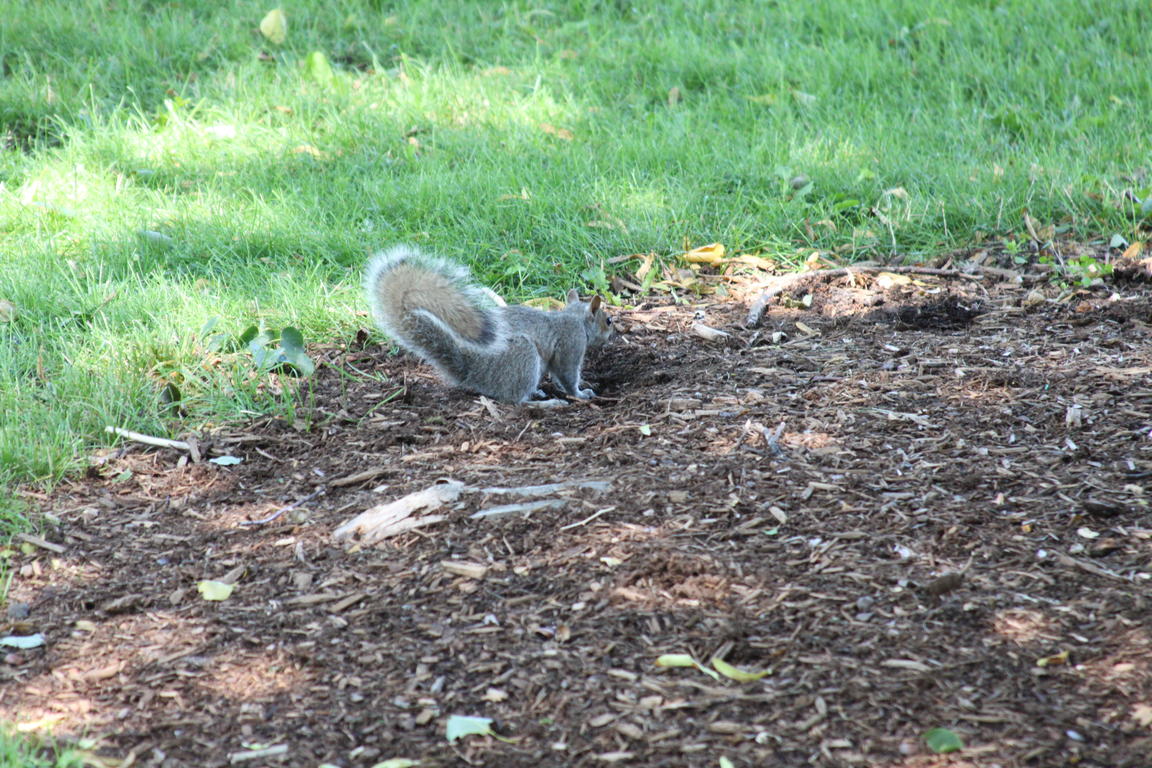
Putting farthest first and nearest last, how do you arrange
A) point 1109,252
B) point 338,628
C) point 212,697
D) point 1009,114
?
point 1009,114, point 1109,252, point 338,628, point 212,697

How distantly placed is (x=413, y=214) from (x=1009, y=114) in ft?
11.0

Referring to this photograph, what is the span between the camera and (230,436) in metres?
3.50

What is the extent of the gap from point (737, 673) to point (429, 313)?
190 cm

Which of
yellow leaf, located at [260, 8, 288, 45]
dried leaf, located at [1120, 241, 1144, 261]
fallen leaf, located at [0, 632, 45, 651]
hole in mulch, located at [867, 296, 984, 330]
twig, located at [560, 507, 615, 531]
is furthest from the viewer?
yellow leaf, located at [260, 8, 288, 45]

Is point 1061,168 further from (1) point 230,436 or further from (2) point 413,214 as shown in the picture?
(1) point 230,436

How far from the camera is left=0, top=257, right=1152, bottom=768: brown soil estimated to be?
6.93 feet

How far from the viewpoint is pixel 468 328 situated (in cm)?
379

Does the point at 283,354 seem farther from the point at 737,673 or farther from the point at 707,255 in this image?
the point at 737,673

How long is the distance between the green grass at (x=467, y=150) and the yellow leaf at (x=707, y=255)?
15cm

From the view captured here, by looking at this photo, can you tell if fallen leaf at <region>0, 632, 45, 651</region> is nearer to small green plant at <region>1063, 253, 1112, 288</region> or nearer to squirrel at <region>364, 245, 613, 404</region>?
squirrel at <region>364, 245, 613, 404</region>

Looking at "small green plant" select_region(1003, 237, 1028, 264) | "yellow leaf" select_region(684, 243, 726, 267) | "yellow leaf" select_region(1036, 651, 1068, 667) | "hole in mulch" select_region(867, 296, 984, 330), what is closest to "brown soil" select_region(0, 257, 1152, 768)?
"yellow leaf" select_region(1036, 651, 1068, 667)

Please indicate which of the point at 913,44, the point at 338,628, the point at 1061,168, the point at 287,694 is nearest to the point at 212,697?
the point at 287,694

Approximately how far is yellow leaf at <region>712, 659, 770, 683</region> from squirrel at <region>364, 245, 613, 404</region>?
178cm

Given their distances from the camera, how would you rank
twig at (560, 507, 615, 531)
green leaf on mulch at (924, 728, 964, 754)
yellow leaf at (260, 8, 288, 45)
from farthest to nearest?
yellow leaf at (260, 8, 288, 45), twig at (560, 507, 615, 531), green leaf on mulch at (924, 728, 964, 754)
